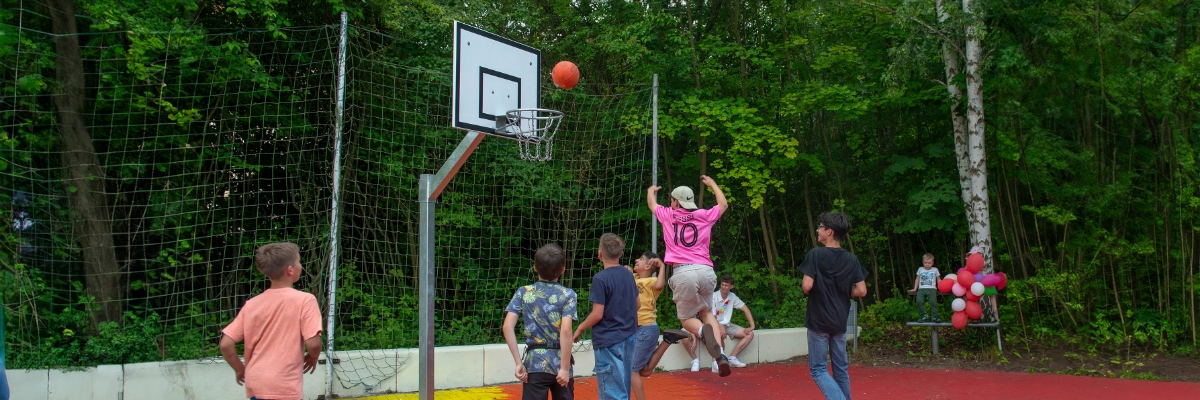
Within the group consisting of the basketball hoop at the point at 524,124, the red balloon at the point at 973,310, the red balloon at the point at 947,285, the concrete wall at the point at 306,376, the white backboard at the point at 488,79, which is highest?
the white backboard at the point at 488,79

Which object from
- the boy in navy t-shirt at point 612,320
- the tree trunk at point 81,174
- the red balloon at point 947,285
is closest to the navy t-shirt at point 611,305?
the boy in navy t-shirt at point 612,320

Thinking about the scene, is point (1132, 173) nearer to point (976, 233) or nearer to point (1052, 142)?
point (1052, 142)

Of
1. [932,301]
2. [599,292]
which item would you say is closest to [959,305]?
[932,301]

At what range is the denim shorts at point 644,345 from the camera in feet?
18.9

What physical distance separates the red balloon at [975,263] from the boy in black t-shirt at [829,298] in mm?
5457

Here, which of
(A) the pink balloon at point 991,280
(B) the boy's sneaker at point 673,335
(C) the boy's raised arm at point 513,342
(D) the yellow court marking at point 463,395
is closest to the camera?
(C) the boy's raised arm at point 513,342

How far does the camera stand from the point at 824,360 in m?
5.14

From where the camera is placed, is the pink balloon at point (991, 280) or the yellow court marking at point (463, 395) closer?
the yellow court marking at point (463, 395)

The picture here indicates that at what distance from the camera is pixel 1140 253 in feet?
34.4

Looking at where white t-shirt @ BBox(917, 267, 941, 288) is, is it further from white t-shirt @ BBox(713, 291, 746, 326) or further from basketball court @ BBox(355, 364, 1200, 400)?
white t-shirt @ BBox(713, 291, 746, 326)

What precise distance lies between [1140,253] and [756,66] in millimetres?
6187

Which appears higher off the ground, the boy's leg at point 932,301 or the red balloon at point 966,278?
the red balloon at point 966,278

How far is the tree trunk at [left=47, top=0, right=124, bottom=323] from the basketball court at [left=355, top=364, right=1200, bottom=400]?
3.39 metres

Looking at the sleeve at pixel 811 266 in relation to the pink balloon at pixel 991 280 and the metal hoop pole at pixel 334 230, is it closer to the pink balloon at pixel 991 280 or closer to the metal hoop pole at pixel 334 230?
the metal hoop pole at pixel 334 230
